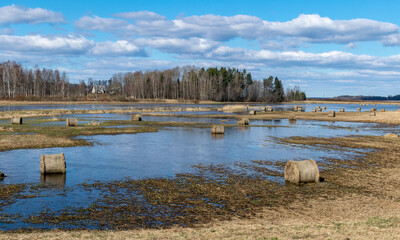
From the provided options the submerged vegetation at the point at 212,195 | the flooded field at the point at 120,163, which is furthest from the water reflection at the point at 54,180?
the submerged vegetation at the point at 212,195

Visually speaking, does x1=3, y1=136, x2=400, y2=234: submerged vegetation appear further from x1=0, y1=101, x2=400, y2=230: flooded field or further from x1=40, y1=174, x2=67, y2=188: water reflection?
x1=40, y1=174, x2=67, y2=188: water reflection

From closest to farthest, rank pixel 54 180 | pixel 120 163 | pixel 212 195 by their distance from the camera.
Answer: pixel 212 195, pixel 54 180, pixel 120 163

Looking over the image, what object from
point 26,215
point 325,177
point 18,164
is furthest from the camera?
point 18,164

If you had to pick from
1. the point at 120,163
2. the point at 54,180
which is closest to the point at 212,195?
the point at 54,180

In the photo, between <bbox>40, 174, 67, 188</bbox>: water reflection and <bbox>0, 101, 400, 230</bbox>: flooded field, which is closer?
<bbox>0, 101, 400, 230</bbox>: flooded field

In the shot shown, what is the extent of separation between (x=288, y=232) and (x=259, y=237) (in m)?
1.01

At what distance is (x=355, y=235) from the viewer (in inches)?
396

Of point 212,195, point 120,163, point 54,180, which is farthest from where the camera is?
point 120,163

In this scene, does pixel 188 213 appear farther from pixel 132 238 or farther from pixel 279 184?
pixel 279 184

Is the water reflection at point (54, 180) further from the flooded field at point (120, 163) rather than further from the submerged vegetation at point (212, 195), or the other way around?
the submerged vegetation at point (212, 195)

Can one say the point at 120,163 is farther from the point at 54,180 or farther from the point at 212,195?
the point at 212,195

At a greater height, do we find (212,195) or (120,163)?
(120,163)

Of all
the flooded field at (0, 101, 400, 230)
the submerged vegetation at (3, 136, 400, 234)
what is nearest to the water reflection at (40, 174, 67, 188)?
the flooded field at (0, 101, 400, 230)

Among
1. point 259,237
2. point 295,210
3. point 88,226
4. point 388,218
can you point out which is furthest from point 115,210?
point 388,218
